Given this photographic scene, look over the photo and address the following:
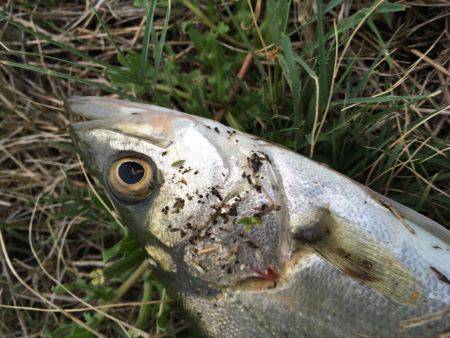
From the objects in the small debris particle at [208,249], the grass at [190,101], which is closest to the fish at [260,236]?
the small debris particle at [208,249]

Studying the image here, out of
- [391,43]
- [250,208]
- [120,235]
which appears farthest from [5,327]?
[391,43]

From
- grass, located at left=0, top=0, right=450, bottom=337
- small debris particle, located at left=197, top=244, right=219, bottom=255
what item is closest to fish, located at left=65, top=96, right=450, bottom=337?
small debris particle, located at left=197, top=244, right=219, bottom=255

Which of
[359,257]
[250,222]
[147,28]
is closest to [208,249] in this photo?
[250,222]

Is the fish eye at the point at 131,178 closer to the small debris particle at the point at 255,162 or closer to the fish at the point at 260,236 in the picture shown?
the fish at the point at 260,236

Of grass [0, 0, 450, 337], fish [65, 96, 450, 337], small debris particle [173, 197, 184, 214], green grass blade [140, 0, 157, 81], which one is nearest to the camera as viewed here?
fish [65, 96, 450, 337]

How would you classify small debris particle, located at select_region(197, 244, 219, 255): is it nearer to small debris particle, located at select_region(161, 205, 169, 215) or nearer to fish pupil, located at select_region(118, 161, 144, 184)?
small debris particle, located at select_region(161, 205, 169, 215)

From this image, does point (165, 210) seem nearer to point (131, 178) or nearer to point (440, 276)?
point (131, 178)

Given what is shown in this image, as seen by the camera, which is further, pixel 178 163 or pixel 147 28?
pixel 147 28
